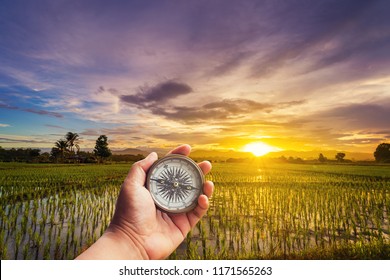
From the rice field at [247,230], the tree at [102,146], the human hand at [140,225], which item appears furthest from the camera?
the tree at [102,146]

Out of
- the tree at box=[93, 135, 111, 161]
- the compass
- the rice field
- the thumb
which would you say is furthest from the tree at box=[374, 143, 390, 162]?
the thumb

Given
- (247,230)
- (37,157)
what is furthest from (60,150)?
(247,230)

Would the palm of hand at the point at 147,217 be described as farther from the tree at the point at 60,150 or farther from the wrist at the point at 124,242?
the tree at the point at 60,150

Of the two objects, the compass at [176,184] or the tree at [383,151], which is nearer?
the compass at [176,184]

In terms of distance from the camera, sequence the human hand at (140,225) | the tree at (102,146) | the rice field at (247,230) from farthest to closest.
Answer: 1. the tree at (102,146)
2. the rice field at (247,230)
3. the human hand at (140,225)

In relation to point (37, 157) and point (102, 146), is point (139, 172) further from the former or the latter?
point (37, 157)

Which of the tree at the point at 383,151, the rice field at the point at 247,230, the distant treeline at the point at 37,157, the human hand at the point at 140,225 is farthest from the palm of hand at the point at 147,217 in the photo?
the tree at the point at 383,151
